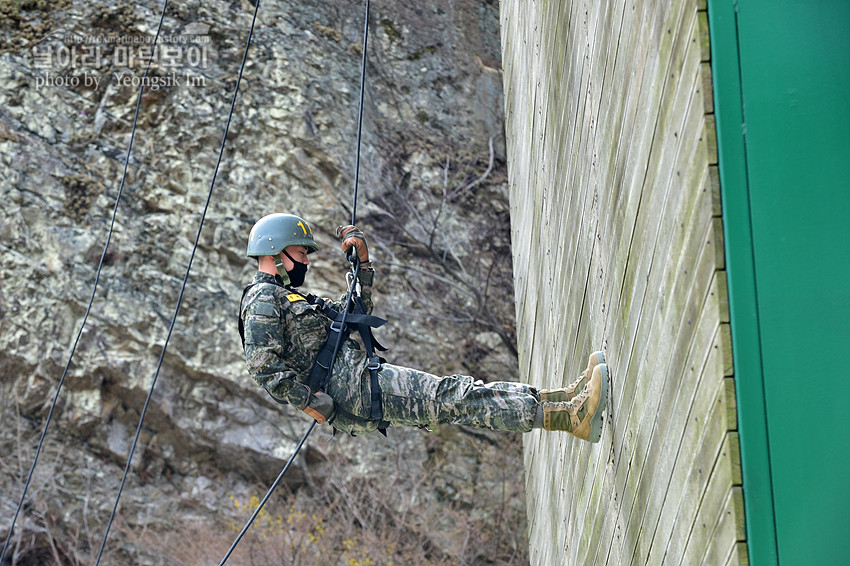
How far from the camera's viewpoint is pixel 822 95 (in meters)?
3.01

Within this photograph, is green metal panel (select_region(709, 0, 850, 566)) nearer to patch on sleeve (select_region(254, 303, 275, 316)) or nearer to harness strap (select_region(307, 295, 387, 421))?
harness strap (select_region(307, 295, 387, 421))

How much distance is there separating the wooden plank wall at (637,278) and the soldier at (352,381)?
0.25 meters

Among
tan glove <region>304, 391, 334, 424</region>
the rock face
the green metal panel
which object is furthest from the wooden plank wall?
the rock face

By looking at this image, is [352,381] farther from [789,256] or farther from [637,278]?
[789,256]

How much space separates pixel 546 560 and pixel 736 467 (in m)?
4.45

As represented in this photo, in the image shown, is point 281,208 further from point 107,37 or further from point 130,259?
point 107,37

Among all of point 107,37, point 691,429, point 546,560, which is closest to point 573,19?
point 691,429

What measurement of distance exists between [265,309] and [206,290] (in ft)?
33.8

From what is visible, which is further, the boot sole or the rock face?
the rock face

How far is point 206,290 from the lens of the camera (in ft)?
51.1

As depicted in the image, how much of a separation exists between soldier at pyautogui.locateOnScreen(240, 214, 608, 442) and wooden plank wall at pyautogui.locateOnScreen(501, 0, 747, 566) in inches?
9.7

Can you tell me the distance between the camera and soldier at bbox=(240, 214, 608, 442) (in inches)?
196

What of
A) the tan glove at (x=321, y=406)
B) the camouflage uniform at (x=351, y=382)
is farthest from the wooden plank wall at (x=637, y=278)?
the tan glove at (x=321, y=406)

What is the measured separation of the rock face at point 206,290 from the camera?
50.2 ft
